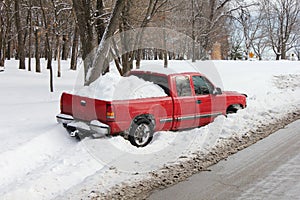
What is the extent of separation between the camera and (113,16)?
34.3 feet

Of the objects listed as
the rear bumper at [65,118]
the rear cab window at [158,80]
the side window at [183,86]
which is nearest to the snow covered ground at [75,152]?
the rear bumper at [65,118]

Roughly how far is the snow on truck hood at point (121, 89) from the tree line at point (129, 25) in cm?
273

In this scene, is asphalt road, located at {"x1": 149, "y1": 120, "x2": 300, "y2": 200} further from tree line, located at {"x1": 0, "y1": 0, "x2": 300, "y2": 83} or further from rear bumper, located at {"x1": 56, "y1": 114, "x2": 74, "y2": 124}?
tree line, located at {"x1": 0, "y1": 0, "x2": 300, "y2": 83}

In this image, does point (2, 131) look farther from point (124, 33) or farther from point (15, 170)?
point (124, 33)

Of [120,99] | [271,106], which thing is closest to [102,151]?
[120,99]

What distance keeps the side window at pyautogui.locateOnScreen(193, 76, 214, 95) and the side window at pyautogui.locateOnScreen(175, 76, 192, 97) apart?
0.84 ft

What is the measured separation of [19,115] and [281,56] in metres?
58.6

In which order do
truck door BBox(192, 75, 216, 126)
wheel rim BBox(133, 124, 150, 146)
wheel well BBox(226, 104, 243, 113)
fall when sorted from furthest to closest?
1. wheel well BBox(226, 104, 243, 113)
2. truck door BBox(192, 75, 216, 126)
3. wheel rim BBox(133, 124, 150, 146)

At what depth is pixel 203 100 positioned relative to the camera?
849 cm

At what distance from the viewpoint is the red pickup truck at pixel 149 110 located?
6930mm

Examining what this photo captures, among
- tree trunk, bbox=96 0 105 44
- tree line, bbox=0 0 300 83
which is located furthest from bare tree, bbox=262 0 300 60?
tree trunk, bbox=96 0 105 44

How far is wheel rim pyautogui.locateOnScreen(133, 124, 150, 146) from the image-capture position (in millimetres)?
7250

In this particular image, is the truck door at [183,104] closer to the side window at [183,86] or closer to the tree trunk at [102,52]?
the side window at [183,86]

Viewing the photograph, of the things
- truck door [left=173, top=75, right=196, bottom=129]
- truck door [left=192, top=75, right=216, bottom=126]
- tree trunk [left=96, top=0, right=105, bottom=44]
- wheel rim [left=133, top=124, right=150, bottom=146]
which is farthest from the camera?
tree trunk [left=96, top=0, right=105, bottom=44]
